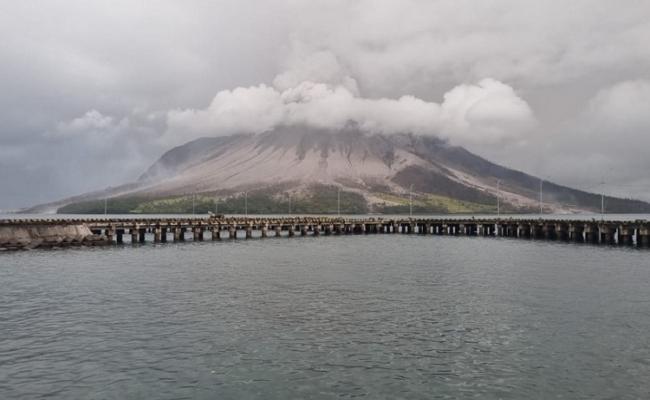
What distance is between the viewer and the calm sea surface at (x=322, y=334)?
2133 centimetres

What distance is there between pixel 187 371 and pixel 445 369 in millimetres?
11609

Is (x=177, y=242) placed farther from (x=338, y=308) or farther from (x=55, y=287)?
(x=338, y=308)

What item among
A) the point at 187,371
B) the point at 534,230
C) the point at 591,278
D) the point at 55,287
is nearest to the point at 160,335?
the point at 187,371

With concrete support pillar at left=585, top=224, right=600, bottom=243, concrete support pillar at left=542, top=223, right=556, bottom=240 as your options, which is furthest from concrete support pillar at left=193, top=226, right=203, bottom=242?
concrete support pillar at left=585, top=224, right=600, bottom=243

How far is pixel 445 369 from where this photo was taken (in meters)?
23.3

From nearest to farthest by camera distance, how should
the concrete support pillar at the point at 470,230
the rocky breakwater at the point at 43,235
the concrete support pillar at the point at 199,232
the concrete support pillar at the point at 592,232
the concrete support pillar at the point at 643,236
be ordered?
1. the rocky breakwater at the point at 43,235
2. the concrete support pillar at the point at 643,236
3. the concrete support pillar at the point at 592,232
4. the concrete support pillar at the point at 199,232
5. the concrete support pillar at the point at 470,230

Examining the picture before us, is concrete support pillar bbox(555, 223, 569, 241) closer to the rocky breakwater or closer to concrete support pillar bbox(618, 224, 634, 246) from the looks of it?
concrete support pillar bbox(618, 224, 634, 246)

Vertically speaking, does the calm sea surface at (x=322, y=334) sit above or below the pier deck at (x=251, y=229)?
below

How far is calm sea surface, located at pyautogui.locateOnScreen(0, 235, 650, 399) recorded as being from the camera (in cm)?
2133

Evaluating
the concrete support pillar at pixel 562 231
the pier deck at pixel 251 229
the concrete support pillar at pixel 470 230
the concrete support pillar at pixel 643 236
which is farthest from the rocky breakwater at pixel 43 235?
the concrete support pillar at pixel 643 236

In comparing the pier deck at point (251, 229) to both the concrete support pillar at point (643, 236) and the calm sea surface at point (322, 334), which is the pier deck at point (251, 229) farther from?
the calm sea surface at point (322, 334)

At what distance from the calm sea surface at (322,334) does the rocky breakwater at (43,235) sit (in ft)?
88.2

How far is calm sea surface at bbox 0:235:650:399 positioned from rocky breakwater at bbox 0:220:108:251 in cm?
2689

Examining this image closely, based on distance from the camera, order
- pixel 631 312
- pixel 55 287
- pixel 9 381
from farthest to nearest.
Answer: pixel 55 287
pixel 631 312
pixel 9 381
